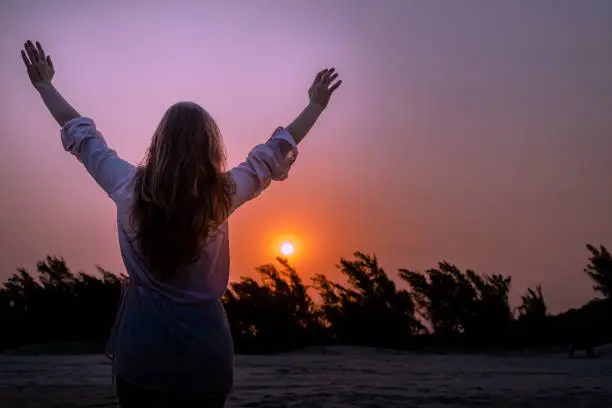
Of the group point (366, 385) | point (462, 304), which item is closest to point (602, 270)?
point (462, 304)

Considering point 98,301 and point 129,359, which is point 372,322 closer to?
point 98,301

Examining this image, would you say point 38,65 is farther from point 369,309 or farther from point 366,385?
point 369,309

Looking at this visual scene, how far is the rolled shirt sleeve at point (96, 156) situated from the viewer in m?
2.56

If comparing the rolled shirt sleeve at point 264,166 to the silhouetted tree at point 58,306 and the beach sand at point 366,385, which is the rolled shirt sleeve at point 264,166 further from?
the silhouetted tree at point 58,306

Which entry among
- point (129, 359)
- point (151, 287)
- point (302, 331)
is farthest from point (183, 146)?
point (302, 331)

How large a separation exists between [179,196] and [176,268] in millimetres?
208

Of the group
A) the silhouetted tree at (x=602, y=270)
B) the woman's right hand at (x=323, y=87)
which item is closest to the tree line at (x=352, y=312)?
the silhouetted tree at (x=602, y=270)

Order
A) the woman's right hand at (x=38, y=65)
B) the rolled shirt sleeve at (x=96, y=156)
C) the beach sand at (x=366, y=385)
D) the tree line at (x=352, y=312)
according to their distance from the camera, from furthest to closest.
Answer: the tree line at (x=352, y=312), the beach sand at (x=366, y=385), the woman's right hand at (x=38, y=65), the rolled shirt sleeve at (x=96, y=156)

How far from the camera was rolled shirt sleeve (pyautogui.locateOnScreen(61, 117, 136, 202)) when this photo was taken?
2.56 m

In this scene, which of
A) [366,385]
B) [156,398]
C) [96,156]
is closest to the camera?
[156,398]

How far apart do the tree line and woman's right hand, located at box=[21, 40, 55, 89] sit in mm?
13242

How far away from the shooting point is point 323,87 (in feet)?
10.6

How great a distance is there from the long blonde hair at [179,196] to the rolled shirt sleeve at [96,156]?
0.12 metres

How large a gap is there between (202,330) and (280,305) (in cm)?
1474
